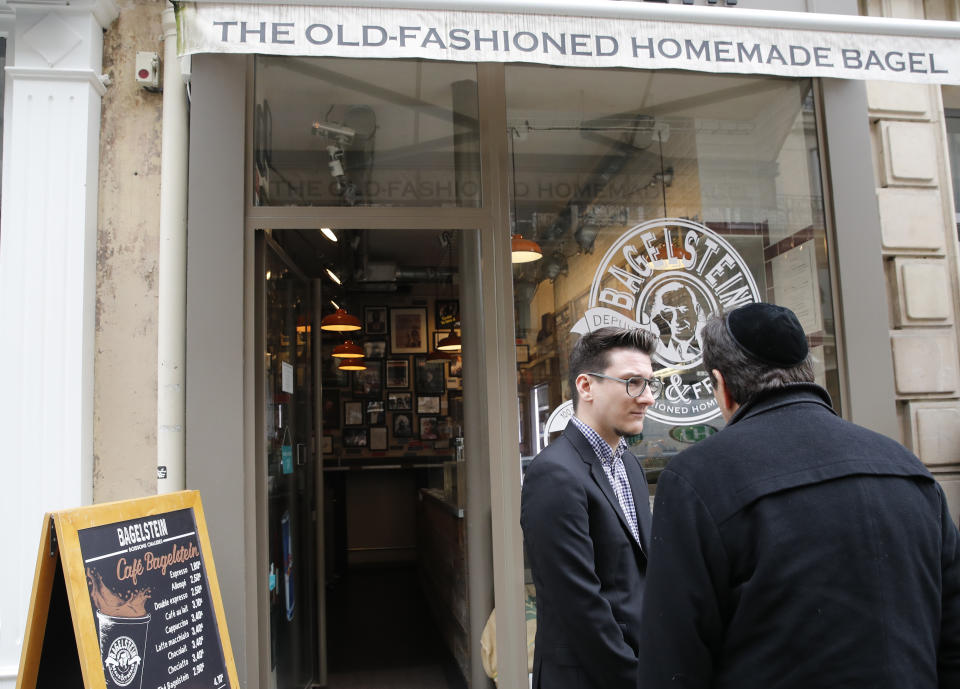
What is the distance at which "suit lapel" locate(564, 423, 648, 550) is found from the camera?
2330 mm

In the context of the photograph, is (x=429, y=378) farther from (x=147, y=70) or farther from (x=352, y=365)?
(x=147, y=70)

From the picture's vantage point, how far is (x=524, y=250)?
153 inches

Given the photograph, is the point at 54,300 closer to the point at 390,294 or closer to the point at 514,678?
the point at 514,678

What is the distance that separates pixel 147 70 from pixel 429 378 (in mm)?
7712

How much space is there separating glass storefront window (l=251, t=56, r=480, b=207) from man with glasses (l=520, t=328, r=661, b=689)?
1.58 m

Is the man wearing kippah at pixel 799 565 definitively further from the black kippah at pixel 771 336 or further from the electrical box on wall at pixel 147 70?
the electrical box on wall at pixel 147 70

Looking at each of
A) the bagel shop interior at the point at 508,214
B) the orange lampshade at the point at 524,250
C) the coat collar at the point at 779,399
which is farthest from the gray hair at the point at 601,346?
the orange lampshade at the point at 524,250

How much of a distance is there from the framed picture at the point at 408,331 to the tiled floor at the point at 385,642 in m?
3.77

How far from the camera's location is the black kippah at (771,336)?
160 cm

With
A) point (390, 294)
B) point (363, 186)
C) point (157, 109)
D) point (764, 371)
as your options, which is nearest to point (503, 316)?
point (363, 186)

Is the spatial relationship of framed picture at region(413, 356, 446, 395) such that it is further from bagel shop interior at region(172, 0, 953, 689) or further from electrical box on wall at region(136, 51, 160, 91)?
electrical box on wall at region(136, 51, 160, 91)

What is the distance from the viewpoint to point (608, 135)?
4.20m

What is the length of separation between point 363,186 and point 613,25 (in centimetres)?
138

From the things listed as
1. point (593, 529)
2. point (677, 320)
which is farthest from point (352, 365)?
point (593, 529)
